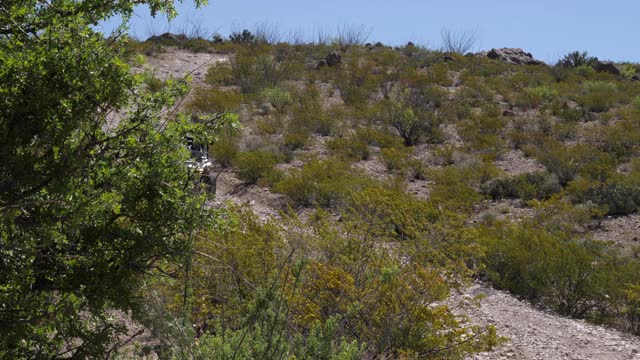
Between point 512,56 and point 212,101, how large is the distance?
21.0m

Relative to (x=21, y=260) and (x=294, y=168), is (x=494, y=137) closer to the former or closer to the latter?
(x=294, y=168)

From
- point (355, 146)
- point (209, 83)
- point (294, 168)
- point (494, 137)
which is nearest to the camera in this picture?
point (294, 168)

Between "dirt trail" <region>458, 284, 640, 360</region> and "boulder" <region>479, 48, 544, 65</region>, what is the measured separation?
28931mm

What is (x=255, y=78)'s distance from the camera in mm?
28859

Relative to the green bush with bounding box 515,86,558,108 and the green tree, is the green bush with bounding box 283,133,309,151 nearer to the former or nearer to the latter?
the green bush with bounding box 515,86,558,108

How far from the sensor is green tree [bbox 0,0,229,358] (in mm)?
4199

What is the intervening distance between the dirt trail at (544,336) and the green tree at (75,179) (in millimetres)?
5354

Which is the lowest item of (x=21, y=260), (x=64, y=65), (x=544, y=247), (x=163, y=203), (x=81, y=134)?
(x=544, y=247)

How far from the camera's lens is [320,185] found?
1645cm

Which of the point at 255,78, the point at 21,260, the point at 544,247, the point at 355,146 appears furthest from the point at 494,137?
the point at 21,260

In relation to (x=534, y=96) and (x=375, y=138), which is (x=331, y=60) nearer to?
(x=534, y=96)

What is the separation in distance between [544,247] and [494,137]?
35.8 ft

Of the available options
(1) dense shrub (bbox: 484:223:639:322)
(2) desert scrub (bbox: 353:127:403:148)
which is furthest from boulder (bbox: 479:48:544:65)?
(1) dense shrub (bbox: 484:223:639:322)

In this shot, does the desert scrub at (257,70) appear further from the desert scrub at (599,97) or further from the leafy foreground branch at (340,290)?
the leafy foreground branch at (340,290)
